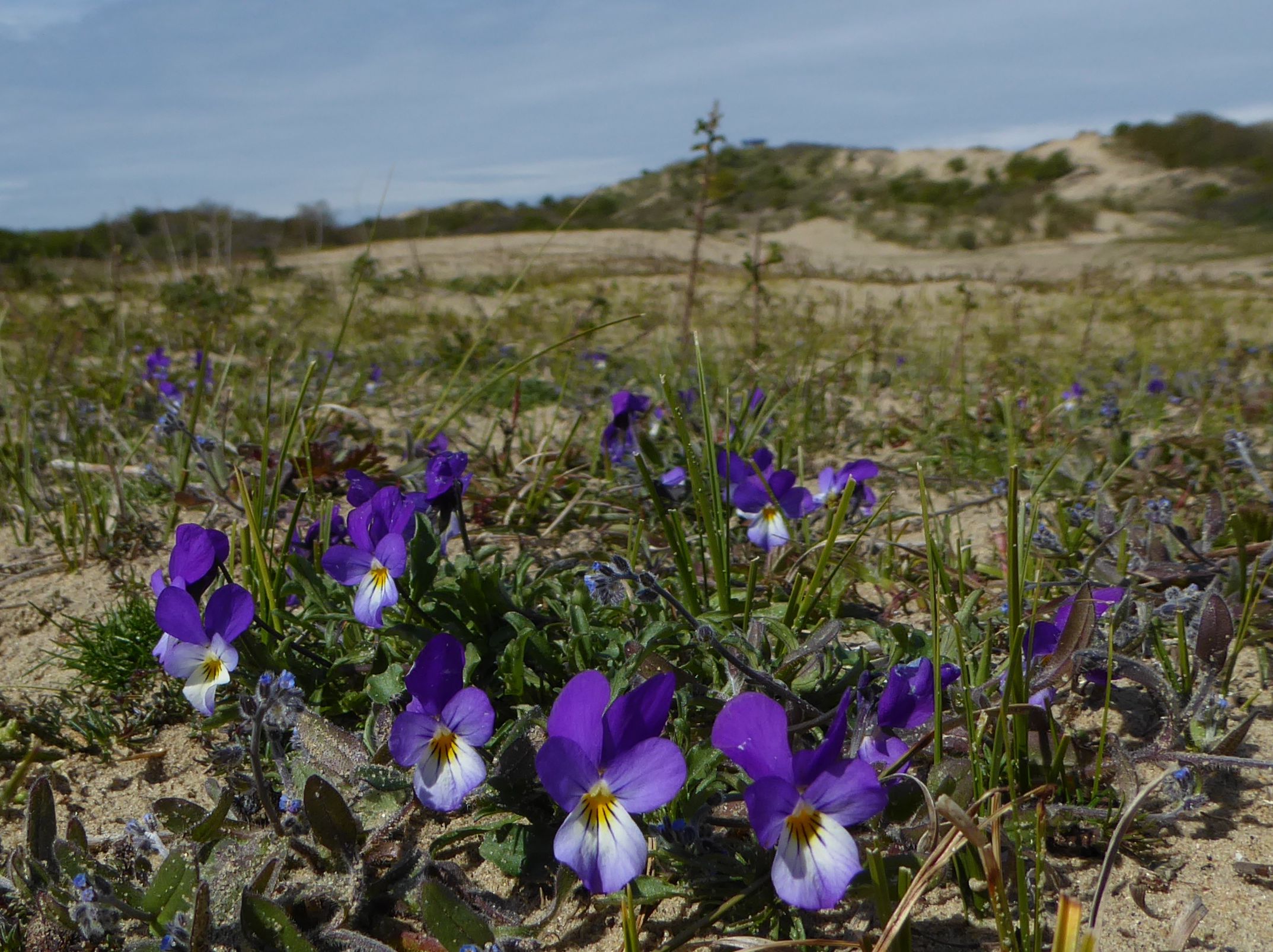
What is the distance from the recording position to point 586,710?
1162mm

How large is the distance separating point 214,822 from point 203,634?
0.29 m

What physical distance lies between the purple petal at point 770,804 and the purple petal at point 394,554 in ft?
2.24

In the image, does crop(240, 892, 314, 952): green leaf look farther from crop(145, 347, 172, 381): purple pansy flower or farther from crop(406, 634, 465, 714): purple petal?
crop(145, 347, 172, 381): purple pansy flower

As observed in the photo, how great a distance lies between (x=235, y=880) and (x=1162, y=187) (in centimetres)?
4055

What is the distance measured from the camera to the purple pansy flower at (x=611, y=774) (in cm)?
115

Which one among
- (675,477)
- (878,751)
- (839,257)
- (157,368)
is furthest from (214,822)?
(839,257)

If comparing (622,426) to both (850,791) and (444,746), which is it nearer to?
(444,746)

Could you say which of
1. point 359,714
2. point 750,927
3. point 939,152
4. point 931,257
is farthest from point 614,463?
point 939,152

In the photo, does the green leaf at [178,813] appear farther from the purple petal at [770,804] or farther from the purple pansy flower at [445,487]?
the purple petal at [770,804]

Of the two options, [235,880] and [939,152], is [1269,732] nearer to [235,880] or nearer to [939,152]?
[235,880]

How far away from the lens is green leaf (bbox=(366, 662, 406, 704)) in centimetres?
162

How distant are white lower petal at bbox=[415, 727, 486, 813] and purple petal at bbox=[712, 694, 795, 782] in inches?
15.6

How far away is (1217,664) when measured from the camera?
1.71m

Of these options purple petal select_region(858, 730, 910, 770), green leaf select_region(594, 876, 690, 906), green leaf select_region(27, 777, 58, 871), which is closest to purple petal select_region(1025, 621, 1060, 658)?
purple petal select_region(858, 730, 910, 770)
